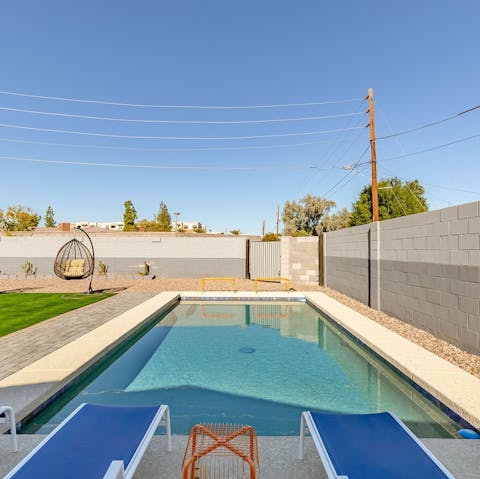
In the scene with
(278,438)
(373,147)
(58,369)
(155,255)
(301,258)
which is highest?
(373,147)

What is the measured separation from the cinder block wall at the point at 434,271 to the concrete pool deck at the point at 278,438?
0.93 metres

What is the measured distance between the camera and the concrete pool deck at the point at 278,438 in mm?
3133

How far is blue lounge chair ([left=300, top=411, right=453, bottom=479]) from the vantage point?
7.77 feet

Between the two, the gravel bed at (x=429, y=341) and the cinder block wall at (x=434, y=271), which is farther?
the cinder block wall at (x=434, y=271)

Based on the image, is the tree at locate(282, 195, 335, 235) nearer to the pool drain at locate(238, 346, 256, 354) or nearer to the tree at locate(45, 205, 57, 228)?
the pool drain at locate(238, 346, 256, 354)

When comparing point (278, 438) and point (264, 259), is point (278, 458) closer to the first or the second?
point (278, 438)

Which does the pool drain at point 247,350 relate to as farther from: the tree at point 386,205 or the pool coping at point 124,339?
the tree at point 386,205

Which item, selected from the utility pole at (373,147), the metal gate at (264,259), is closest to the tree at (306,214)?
the metal gate at (264,259)

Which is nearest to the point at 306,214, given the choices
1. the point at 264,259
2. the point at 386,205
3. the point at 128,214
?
the point at 386,205

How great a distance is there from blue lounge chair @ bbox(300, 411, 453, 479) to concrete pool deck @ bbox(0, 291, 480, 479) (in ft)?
1.45

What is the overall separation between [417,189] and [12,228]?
72.5 m

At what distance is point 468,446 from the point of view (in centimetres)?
335

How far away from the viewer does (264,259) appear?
19.4m

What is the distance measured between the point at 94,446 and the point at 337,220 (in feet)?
152
